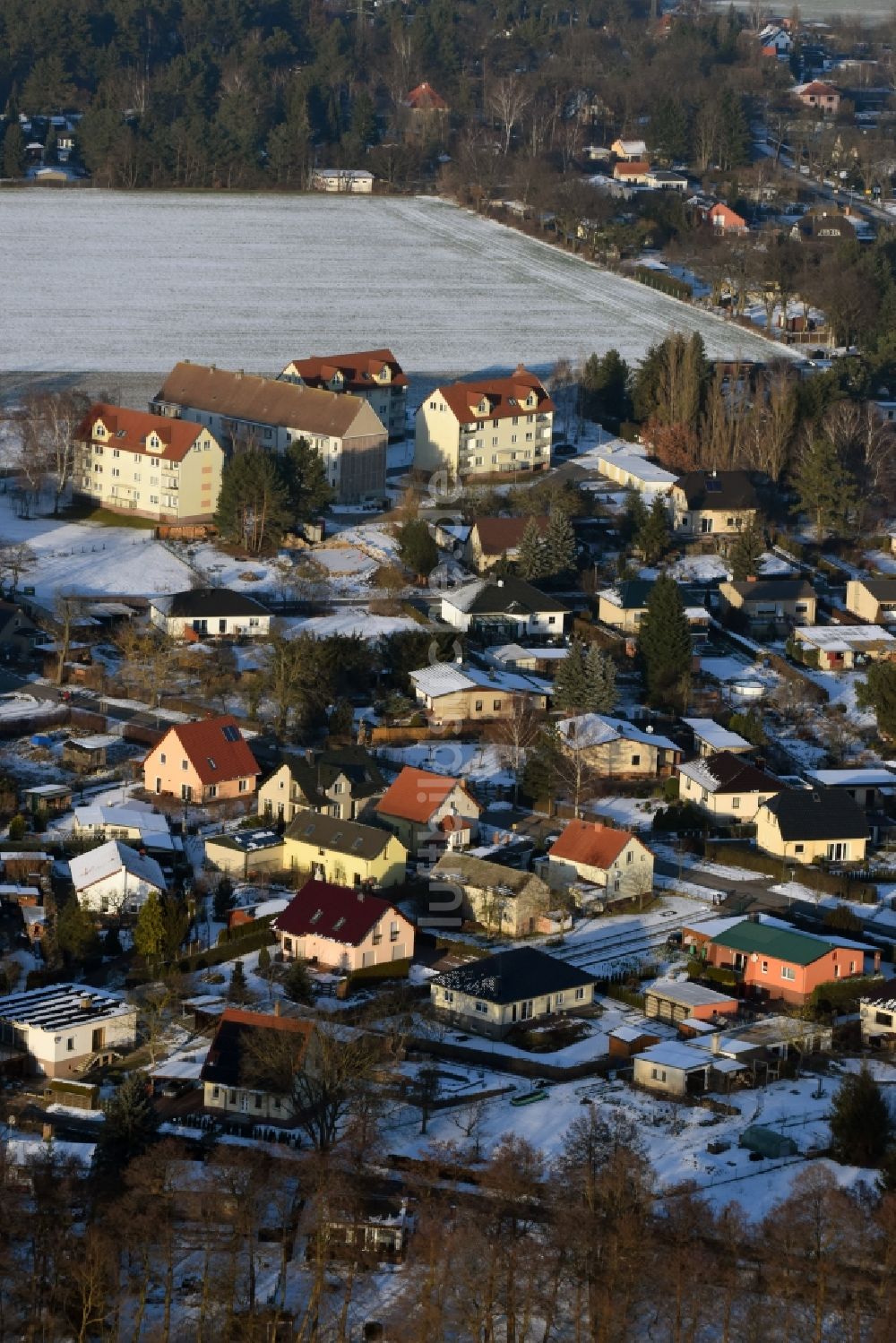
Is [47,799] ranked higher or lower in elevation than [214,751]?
lower

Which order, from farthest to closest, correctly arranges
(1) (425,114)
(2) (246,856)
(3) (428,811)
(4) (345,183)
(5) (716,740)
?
(1) (425,114), (4) (345,183), (5) (716,740), (3) (428,811), (2) (246,856)

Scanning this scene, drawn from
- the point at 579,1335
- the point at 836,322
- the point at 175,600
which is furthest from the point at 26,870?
the point at 836,322

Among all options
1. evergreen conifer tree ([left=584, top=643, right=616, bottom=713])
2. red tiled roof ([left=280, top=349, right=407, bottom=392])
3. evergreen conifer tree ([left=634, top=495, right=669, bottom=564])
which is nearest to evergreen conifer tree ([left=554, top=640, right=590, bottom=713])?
evergreen conifer tree ([left=584, top=643, right=616, bottom=713])

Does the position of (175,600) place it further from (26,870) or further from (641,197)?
(641,197)

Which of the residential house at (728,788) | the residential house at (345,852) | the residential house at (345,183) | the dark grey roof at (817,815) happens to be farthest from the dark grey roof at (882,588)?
the residential house at (345,183)

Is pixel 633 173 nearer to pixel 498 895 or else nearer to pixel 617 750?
pixel 617 750

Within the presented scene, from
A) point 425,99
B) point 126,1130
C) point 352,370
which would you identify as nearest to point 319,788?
point 126,1130
